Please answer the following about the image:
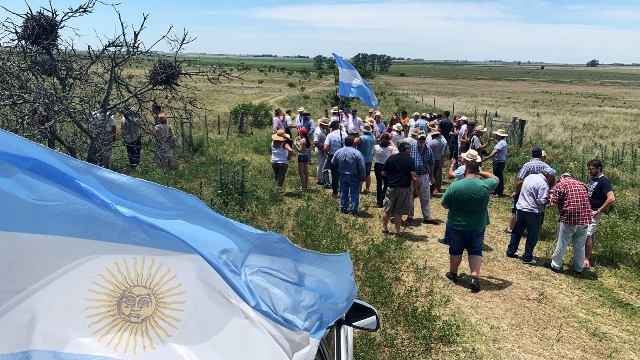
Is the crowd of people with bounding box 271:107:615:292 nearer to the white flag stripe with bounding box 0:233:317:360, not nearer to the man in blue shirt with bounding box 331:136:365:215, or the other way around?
the man in blue shirt with bounding box 331:136:365:215

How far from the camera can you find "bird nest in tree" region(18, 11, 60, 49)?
20.7 feet

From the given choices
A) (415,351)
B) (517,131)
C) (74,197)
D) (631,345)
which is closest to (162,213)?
(74,197)

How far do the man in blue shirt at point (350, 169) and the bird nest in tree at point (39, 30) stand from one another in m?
5.27

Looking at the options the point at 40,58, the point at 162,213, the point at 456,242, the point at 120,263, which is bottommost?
the point at 456,242

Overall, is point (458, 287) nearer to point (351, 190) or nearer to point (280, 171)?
point (351, 190)

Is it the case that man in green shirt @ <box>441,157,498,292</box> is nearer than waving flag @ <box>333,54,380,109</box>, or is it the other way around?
man in green shirt @ <box>441,157,498,292</box>

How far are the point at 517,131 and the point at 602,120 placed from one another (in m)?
18.1

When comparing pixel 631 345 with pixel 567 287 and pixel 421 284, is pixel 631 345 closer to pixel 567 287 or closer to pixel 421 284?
pixel 567 287

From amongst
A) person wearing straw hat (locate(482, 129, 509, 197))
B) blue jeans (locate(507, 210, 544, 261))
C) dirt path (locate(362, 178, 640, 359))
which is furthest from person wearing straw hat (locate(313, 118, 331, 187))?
blue jeans (locate(507, 210, 544, 261))

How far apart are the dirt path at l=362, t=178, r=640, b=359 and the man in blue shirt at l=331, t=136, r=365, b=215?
5.88ft

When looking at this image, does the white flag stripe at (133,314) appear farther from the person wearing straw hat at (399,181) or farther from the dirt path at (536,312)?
the person wearing straw hat at (399,181)

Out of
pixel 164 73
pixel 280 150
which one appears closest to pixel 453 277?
pixel 164 73

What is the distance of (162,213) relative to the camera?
357 cm

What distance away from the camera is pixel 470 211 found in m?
6.88
